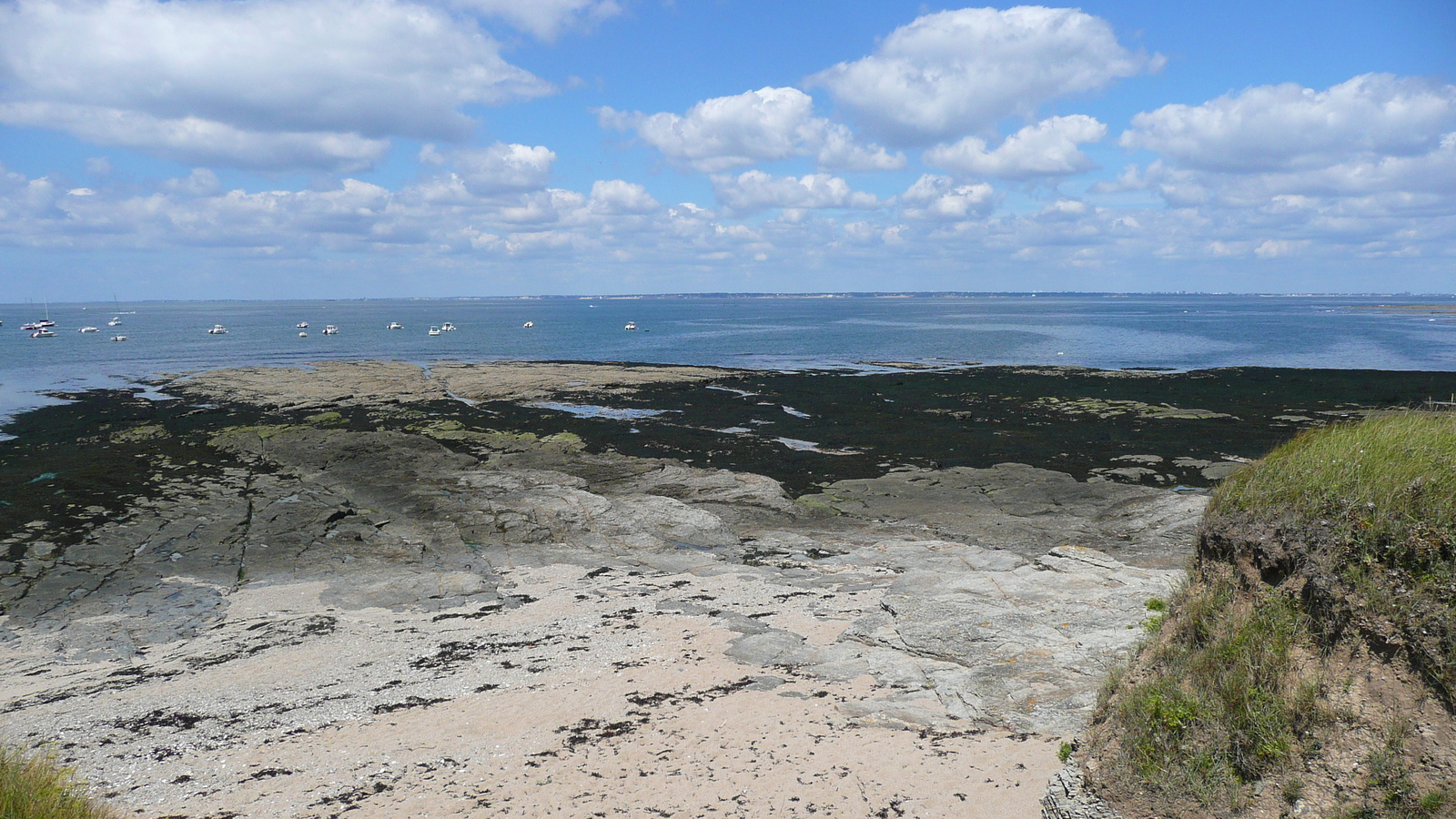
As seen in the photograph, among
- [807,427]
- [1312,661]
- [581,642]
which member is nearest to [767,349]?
[807,427]

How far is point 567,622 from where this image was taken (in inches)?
605

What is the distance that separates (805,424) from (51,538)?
29.0m

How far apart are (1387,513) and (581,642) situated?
39.1ft

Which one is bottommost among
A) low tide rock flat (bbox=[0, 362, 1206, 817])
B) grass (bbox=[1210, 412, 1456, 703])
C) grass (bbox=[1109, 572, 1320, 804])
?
low tide rock flat (bbox=[0, 362, 1206, 817])

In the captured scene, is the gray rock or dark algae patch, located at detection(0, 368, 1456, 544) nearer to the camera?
the gray rock

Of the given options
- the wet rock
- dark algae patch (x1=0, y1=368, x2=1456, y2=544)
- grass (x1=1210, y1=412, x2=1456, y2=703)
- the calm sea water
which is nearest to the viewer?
grass (x1=1210, y1=412, x2=1456, y2=703)

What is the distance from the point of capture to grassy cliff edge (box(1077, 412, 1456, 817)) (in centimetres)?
671

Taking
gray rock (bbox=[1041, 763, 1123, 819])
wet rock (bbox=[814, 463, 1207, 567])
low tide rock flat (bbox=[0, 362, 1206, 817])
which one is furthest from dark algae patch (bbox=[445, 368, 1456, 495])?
gray rock (bbox=[1041, 763, 1123, 819])

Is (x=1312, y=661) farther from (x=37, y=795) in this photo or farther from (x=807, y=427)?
(x=807, y=427)

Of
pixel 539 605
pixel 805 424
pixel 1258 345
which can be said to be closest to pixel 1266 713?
pixel 539 605

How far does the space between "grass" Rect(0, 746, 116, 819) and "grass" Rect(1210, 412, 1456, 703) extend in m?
12.7

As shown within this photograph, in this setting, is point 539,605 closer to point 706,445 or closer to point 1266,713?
point 1266,713

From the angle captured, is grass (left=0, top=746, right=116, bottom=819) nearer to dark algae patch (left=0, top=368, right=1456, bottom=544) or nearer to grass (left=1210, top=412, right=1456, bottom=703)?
grass (left=1210, top=412, right=1456, bottom=703)

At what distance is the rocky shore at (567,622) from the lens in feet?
31.7
